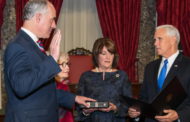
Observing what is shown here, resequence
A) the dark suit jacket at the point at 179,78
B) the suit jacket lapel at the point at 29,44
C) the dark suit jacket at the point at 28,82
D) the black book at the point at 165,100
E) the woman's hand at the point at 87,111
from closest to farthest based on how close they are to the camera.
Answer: the dark suit jacket at the point at 28,82 → the suit jacket lapel at the point at 29,44 → the black book at the point at 165,100 → the dark suit jacket at the point at 179,78 → the woman's hand at the point at 87,111

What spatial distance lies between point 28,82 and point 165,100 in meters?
1.31

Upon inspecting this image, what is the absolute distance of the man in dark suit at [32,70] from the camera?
2.19m

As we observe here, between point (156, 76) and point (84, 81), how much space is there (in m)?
0.84

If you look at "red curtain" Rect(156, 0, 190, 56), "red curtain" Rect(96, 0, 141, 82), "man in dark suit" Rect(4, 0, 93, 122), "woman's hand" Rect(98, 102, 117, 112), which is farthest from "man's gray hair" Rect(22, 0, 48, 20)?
"red curtain" Rect(156, 0, 190, 56)

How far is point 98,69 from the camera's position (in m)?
3.82

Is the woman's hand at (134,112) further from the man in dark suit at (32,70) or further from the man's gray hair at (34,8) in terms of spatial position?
the man's gray hair at (34,8)

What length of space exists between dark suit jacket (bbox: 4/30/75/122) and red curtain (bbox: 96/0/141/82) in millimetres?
4236

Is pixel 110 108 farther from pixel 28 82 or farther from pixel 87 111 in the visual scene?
pixel 28 82

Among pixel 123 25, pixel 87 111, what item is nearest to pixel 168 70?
pixel 87 111

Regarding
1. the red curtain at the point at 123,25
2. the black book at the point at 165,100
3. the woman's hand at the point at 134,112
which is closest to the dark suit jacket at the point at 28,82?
the black book at the point at 165,100

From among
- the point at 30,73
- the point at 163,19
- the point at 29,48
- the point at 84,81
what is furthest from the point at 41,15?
the point at 163,19

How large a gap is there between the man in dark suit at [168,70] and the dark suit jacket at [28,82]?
1.22 m

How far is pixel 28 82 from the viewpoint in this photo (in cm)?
216

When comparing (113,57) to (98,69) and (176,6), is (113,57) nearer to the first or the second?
(98,69)
